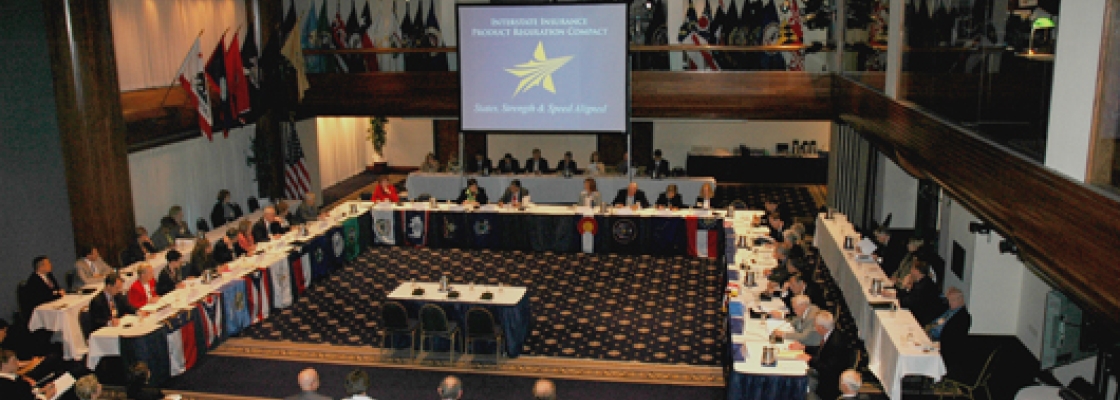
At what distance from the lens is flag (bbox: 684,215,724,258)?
13.9m

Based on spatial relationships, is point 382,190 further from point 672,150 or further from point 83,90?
point 672,150

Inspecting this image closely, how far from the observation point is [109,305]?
955 cm

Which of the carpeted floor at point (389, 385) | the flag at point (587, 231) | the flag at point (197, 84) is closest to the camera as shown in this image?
the carpeted floor at point (389, 385)

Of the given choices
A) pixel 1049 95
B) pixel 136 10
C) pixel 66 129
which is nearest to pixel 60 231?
pixel 66 129

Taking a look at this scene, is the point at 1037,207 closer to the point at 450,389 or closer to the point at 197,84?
the point at 450,389

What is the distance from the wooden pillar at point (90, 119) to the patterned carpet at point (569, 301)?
3.16 m

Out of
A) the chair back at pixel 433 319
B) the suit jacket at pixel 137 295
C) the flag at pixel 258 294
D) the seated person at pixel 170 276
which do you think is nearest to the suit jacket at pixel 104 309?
the suit jacket at pixel 137 295

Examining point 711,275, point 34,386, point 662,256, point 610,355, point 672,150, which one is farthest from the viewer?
point 672,150

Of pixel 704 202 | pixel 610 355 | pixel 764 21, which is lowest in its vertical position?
pixel 610 355

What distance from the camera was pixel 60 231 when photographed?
39.6 feet

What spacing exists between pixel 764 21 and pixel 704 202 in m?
4.48

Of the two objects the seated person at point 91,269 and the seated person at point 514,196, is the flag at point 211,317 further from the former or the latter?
the seated person at point 514,196

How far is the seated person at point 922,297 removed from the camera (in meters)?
9.33

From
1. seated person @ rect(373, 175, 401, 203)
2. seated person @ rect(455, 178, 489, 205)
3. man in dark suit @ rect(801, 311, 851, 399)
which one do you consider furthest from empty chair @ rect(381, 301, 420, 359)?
seated person @ rect(373, 175, 401, 203)
